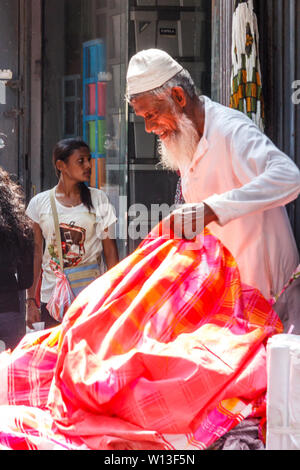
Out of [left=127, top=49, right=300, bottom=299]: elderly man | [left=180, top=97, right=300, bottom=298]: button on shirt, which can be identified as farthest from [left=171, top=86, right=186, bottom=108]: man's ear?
[left=180, top=97, right=300, bottom=298]: button on shirt

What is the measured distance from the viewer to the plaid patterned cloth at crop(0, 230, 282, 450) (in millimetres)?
2021

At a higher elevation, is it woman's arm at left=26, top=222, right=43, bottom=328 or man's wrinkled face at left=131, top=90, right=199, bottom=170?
man's wrinkled face at left=131, top=90, right=199, bottom=170

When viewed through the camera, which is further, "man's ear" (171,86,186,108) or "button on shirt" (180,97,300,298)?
"man's ear" (171,86,186,108)

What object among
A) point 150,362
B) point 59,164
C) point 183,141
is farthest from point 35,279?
point 150,362

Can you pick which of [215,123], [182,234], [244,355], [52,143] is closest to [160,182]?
[52,143]

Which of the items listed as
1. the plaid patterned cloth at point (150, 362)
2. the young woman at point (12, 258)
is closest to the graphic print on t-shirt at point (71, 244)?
the young woman at point (12, 258)

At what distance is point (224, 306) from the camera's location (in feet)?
7.66

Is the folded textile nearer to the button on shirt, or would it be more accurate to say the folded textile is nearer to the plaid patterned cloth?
the plaid patterned cloth

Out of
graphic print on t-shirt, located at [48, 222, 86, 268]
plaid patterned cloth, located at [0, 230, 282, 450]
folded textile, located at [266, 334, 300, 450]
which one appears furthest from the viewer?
graphic print on t-shirt, located at [48, 222, 86, 268]

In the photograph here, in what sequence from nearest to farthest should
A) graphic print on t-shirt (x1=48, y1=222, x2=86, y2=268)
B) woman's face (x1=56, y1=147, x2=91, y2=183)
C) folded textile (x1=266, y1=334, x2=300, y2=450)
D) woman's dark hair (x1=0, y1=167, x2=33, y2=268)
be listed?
folded textile (x1=266, y1=334, x2=300, y2=450), woman's dark hair (x1=0, y1=167, x2=33, y2=268), graphic print on t-shirt (x1=48, y1=222, x2=86, y2=268), woman's face (x1=56, y1=147, x2=91, y2=183)

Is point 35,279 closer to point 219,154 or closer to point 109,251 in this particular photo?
point 109,251

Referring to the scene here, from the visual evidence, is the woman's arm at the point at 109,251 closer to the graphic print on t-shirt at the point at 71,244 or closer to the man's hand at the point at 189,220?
the graphic print on t-shirt at the point at 71,244

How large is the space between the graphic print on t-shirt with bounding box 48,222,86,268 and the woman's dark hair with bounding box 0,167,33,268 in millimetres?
956

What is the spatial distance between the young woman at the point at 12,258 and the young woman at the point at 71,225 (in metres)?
Answer: 0.93
